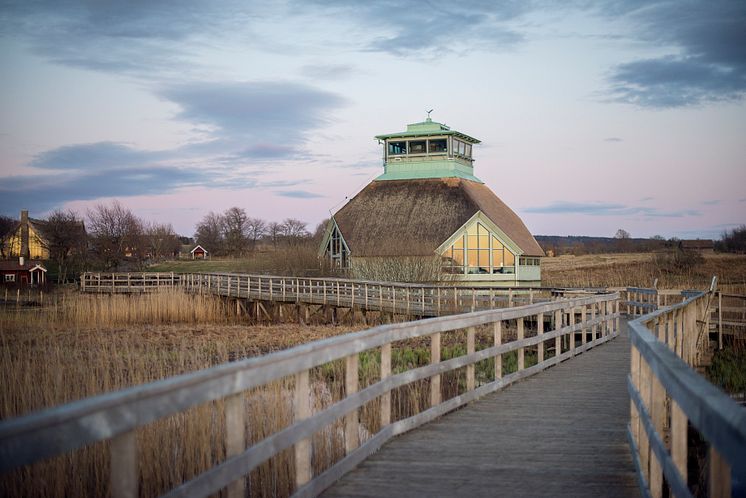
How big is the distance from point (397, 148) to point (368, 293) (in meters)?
20.2

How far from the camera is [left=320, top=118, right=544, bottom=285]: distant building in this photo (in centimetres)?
4610

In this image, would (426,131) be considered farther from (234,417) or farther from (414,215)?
(234,417)

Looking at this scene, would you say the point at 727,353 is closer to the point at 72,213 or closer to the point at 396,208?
the point at 396,208

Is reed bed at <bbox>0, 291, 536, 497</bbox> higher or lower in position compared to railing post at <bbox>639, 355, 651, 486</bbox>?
lower

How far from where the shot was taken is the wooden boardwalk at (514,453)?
21.0 feet

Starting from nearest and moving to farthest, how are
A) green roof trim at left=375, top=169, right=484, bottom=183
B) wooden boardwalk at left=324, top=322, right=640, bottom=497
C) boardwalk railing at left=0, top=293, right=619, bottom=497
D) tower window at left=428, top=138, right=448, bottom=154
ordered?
boardwalk railing at left=0, top=293, right=619, bottom=497 < wooden boardwalk at left=324, top=322, right=640, bottom=497 < green roof trim at left=375, top=169, right=484, bottom=183 < tower window at left=428, top=138, right=448, bottom=154

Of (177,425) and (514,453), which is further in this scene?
(177,425)

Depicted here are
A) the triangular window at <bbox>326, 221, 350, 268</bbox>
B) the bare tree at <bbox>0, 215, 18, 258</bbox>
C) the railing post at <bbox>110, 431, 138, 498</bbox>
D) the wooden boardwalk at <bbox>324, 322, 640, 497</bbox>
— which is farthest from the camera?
the bare tree at <bbox>0, 215, 18, 258</bbox>

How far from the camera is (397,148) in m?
56.2

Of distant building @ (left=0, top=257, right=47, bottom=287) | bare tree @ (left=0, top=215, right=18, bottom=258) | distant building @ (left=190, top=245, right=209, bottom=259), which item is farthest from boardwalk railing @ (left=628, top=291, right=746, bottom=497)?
distant building @ (left=190, top=245, right=209, bottom=259)

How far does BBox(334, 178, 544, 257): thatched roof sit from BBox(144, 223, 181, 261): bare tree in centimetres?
5228

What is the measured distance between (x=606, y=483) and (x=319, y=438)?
2.86 meters

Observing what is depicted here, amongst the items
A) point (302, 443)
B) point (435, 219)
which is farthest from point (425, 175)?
point (302, 443)

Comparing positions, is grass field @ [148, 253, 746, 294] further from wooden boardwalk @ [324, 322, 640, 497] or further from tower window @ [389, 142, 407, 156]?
wooden boardwalk @ [324, 322, 640, 497]
